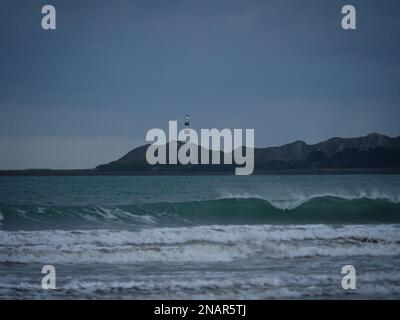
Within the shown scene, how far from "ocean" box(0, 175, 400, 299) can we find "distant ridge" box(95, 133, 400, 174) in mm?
994

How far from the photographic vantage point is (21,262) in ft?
24.2

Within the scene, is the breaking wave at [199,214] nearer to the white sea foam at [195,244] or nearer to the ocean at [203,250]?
the ocean at [203,250]

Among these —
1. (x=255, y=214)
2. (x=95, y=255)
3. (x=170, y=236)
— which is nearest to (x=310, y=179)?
(x=255, y=214)

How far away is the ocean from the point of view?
6166 millimetres

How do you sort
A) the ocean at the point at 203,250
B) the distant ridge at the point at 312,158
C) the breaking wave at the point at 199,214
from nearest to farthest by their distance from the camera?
the ocean at the point at 203,250 → the breaking wave at the point at 199,214 → the distant ridge at the point at 312,158

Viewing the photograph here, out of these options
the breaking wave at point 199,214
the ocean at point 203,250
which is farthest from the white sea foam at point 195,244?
the breaking wave at point 199,214

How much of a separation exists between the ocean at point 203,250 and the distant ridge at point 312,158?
99 cm

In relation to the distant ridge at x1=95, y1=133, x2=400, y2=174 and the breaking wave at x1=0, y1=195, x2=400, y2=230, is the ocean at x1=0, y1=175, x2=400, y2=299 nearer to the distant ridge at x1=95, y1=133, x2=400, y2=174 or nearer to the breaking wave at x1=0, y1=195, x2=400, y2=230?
the breaking wave at x1=0, y1=195, x2=400, y2=230

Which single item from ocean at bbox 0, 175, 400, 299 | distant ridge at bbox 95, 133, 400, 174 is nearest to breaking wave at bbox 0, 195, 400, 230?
ocean at bbox 0, 175, 400, 299

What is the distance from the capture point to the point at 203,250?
311 inches

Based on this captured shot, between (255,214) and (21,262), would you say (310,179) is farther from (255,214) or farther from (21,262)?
(21,262)

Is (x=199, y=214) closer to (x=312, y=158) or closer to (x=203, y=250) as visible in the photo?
(x=312, y=158)

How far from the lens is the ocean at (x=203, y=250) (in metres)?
6.17

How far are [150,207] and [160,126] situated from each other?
2.39 m
